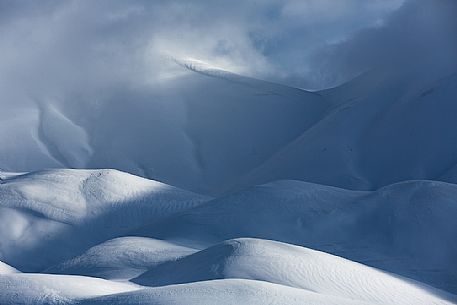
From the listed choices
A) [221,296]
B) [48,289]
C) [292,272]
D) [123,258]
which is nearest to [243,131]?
[123,258]

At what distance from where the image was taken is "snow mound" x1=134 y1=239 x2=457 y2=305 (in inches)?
1050

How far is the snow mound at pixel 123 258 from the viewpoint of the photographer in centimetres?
3188

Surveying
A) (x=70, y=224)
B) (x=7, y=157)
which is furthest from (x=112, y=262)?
(x=7, y=157)

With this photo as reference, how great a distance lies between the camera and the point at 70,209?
1761 inches

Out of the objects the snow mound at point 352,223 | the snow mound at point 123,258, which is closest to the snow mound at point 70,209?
the snow mound at point 352,223

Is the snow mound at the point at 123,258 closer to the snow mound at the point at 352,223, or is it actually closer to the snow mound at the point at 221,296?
the snow mound at the point at 352,223

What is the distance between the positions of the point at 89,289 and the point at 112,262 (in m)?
9.22

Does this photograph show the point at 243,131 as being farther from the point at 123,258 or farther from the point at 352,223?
the point at 123,258

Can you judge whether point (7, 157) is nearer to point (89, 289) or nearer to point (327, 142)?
point (327, 142)

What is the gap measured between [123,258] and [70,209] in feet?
38.8

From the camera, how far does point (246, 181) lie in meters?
69.6

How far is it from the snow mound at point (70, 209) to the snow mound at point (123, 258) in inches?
215

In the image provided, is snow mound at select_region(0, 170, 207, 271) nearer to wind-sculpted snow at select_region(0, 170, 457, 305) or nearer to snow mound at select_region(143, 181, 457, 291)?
wind-sculpted snow at select_region(0, 170, 457, 305)

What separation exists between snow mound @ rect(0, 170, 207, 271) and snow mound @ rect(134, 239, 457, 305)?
41.9ft
